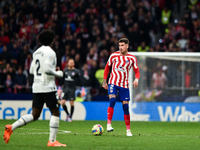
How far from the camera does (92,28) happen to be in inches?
744

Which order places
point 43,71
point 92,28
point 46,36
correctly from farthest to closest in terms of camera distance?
point 92,28, point 46,36, point 43,71

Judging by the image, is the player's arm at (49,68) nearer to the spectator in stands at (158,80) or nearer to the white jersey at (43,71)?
the white jersey at (43,71)

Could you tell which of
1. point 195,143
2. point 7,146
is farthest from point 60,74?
point 195,143

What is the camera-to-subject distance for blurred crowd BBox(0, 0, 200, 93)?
17453mm

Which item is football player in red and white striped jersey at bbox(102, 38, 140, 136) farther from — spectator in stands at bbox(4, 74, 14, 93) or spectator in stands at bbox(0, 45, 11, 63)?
spectator in stands at bbox(0, 45, 11, 63)

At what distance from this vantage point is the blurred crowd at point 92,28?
17.5 m

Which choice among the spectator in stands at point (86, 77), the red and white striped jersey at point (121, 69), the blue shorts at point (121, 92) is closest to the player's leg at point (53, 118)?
the blue shorts at point (121, 92)

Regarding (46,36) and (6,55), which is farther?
(6,55)

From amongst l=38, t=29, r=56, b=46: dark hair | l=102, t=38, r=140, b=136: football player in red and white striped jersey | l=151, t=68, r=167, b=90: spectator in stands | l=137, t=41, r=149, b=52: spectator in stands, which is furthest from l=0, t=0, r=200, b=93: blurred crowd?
l=38, t=29, r=56, b=46: dark hair

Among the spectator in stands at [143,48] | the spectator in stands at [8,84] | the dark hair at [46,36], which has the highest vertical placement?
the spectator in stands at [143,48]

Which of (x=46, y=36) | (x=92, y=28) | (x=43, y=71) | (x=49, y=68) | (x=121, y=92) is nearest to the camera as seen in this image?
(x=49, y=68)

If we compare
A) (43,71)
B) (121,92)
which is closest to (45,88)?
(43,71)

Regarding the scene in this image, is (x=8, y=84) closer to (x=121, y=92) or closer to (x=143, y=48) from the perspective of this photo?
(x=143, y=48)

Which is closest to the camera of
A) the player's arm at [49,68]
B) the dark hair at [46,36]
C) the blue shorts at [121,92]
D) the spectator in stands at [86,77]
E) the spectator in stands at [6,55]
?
the player's arm at [49,68]
